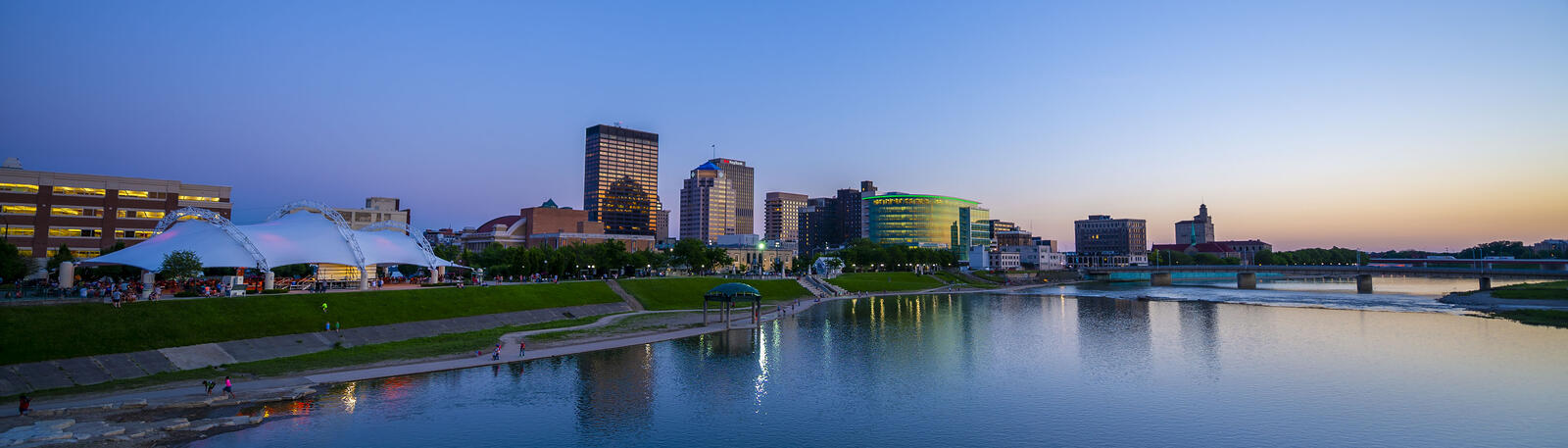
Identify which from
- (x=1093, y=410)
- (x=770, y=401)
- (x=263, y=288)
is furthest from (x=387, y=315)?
(x=1093, y=410)

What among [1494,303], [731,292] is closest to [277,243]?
[731,292]

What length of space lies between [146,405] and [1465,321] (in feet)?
424

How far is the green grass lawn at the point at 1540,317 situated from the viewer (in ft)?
282

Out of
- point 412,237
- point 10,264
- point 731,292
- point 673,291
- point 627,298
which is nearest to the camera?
point 10,264

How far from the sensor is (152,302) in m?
53.9

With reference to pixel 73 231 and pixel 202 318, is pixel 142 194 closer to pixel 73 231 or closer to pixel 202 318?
pixel 73 231

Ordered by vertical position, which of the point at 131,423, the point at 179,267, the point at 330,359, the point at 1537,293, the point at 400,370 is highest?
the point at 179,267

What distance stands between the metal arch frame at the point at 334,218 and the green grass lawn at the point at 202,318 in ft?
31.4

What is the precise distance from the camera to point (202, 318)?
176ft

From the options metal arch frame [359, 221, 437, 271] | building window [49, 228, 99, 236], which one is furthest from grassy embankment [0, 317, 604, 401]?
building window [49, 228, 99, 236]

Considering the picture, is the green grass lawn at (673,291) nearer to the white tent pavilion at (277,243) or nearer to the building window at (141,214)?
the white tent pavilion at (277,243)

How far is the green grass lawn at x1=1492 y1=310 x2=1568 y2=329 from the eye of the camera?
3378 inches

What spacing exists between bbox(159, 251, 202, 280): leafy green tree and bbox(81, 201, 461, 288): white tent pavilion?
4.50 feet

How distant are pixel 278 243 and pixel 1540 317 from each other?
504ft
